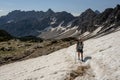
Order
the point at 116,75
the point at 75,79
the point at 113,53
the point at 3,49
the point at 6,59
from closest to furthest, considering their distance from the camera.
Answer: the point at 116,75, the point at 75,79, the point at 113,53, the point at 6,59, the point at 3,49

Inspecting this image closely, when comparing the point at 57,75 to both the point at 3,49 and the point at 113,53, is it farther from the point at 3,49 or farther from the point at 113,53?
the point at 3,49

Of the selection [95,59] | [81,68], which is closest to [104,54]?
[95,59]

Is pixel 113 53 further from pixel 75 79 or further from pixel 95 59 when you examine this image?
pixel 75 79

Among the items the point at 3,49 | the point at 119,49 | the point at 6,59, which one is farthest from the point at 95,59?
the point at 3,49

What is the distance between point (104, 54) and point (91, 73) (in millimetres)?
7084

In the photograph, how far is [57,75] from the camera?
33969mm

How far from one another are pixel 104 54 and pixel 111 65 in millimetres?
6794

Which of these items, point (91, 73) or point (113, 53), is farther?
point (113, 53)

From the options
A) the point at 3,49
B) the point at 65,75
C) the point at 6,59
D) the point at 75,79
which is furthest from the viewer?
the point at 3,49

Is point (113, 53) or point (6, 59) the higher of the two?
point (113, 53)

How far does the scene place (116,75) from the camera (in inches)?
1066

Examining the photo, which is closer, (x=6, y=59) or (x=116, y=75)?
(x=116, y=75)

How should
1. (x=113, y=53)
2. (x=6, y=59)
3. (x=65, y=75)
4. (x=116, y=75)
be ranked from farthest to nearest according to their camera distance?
1. (x=6, y=59)
2. (x=113, y=53)
3. (x=65, y=75)
4. (x=116, y=75)

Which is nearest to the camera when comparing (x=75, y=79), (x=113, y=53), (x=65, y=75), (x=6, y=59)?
(x=75, y=79)
